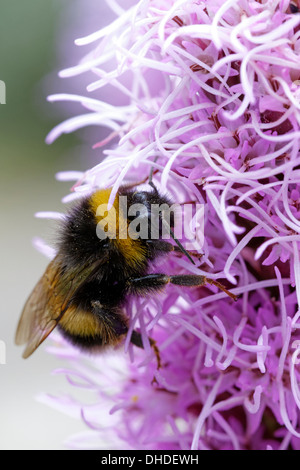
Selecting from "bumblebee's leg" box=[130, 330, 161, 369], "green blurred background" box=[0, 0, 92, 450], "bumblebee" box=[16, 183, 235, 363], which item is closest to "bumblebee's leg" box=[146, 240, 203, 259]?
"bumblebee" box=[16, 183, 235, 363]

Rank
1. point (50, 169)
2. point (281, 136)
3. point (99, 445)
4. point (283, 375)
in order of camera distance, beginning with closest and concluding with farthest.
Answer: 1. point (281, 136)
2. point (283, 375)
3. point (99, 445)
4. point (50, 169)

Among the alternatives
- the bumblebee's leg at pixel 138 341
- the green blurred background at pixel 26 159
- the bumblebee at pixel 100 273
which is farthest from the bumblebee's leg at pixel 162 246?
the green blurred background at pixel 26 159

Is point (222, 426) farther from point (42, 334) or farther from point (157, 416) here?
point (42, 334)

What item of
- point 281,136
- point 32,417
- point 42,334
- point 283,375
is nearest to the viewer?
point 281,136

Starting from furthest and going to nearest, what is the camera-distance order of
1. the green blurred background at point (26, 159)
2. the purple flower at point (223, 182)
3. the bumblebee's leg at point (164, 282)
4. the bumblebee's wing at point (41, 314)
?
the green blurred background at point (26, 159) < the bumblebee's wing at point (41, 314) < the bumblebee's leg at point (164, 282) < the purple flower at point (223, 182)

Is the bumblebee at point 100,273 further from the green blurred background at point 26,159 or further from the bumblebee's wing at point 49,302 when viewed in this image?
the green blurred background at point 26,159

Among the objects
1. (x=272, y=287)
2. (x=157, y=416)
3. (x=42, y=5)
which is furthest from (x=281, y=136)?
(x=42, y=5)

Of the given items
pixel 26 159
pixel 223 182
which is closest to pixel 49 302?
pixel 223 182
